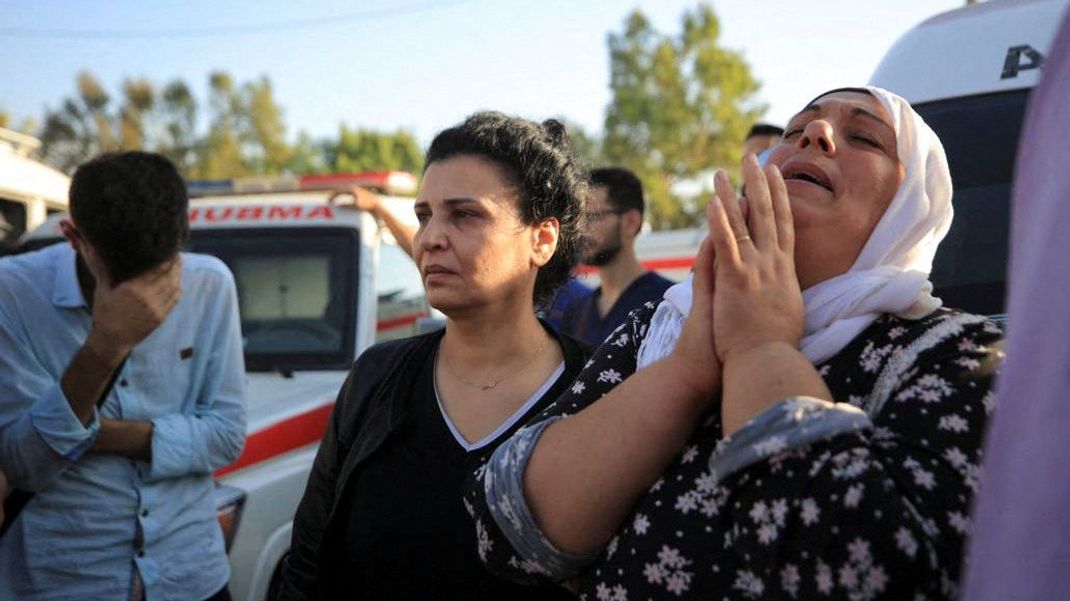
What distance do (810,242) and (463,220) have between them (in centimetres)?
103

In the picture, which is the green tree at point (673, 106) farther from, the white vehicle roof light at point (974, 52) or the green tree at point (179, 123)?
the white vehicle roof light at point (974, 52)

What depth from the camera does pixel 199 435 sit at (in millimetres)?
2812

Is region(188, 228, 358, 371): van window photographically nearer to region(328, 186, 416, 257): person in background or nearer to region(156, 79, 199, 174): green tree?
region(328, 186, 416, 257): person in background

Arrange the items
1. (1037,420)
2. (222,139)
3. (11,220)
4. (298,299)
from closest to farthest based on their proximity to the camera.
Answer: (1037,420) → (298,299) → (11,220) → (222,139)

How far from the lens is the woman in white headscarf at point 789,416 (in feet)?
3.86

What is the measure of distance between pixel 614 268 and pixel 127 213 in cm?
293

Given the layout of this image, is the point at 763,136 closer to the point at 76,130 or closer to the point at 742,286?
the point at 742,286

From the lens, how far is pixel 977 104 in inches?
116

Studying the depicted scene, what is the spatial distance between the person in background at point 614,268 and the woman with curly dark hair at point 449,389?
1.99 m

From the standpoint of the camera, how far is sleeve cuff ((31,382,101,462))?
2469mm

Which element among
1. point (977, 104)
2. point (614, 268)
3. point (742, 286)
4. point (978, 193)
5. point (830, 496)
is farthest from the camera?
point (614, 268)

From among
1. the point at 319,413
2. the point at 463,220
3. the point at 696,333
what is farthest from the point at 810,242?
the point at 319,413

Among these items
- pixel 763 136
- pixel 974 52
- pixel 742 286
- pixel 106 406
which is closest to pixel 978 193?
pixel 974 52

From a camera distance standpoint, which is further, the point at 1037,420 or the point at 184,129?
the point at 184,129
